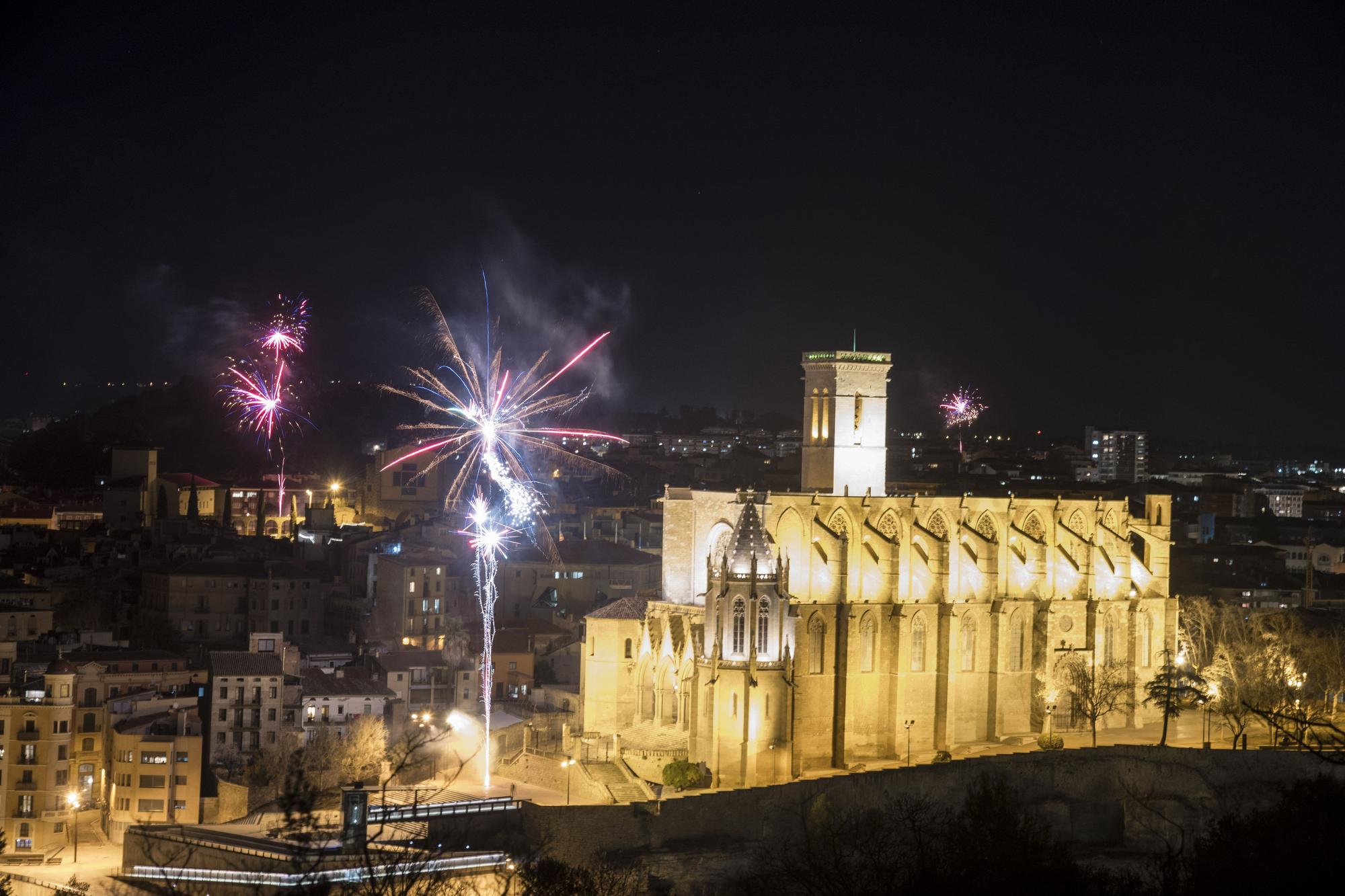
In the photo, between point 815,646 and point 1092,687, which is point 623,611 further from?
point 1092,687

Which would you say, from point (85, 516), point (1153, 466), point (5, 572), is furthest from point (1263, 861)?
point (1153, 466)

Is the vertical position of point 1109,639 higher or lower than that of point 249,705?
higher

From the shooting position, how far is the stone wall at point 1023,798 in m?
46.2

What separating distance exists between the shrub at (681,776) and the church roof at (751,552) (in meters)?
5.24

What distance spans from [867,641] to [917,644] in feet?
5.84

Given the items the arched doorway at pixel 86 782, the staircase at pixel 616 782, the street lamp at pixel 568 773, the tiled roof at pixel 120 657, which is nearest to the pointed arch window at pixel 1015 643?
the staircase at pixel 616 782

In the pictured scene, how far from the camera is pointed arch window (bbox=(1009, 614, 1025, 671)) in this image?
56.6 m

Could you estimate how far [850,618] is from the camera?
53062 millimetres

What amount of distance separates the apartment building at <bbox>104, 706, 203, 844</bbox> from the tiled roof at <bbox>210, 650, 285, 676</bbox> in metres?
3.44

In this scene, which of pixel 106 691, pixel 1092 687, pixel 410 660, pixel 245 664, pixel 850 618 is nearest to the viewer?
pixel 850 618

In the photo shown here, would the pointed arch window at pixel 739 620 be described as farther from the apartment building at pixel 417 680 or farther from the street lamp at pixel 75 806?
the street lamp at pixel 75 806

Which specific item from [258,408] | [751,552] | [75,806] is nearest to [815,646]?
[751,552]

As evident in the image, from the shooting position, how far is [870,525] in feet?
178

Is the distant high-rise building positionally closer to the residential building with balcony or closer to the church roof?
the residential building with balcony
